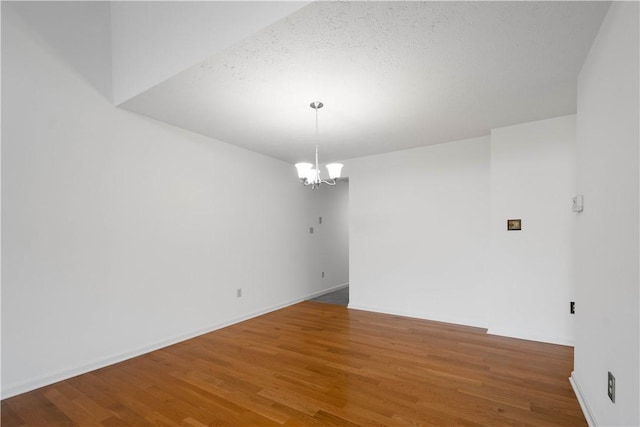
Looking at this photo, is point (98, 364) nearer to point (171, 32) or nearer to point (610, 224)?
point (171, 32)

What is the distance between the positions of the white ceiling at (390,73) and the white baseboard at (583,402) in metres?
2.37

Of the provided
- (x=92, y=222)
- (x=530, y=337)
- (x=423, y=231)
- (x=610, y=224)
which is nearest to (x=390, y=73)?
(x=610, y=224)

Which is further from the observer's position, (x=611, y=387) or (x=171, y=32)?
(x=171, y=32)

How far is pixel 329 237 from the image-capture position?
6.38 m

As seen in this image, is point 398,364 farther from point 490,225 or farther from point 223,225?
point 223,225

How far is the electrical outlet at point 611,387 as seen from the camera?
1538 mm

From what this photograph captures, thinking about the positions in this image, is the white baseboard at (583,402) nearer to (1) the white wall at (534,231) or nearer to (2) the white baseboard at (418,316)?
(1) the white wall at (534,231)

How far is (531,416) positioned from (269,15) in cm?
305

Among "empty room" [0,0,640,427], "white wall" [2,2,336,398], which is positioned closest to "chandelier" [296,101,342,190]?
"empty room" [0,0,640,427]

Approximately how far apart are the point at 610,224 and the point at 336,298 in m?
4.53

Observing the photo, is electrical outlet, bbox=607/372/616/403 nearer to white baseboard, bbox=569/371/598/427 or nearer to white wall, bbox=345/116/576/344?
white baseboard, bbox=569/371/598/427

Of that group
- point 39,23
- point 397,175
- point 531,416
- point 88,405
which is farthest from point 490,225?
point 39,23

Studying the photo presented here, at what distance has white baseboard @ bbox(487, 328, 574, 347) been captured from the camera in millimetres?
3223

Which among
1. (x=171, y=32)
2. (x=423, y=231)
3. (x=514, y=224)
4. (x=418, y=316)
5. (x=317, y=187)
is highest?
(x=171, y=32)
